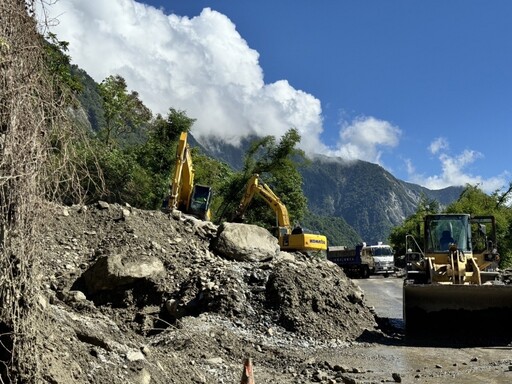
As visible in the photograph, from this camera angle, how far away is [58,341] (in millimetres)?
5148

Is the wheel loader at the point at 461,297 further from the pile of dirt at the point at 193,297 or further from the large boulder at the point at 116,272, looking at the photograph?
the large boulder at the point at 116,272

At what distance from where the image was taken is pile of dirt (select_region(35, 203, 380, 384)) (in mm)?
8633

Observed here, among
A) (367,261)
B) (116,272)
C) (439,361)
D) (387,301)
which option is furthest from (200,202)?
(367,261)

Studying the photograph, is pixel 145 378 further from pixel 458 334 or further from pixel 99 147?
pixel 458 334

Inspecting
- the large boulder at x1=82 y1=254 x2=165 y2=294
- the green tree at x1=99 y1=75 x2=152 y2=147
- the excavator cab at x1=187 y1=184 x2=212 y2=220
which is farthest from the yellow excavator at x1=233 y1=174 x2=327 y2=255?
the green tree at x1=99 y1=75 x2=152 y2=147

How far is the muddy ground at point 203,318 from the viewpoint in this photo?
6434 mm

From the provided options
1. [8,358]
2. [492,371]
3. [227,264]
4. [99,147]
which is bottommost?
[492,371]

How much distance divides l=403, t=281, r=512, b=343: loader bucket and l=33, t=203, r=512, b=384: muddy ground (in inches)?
23.5

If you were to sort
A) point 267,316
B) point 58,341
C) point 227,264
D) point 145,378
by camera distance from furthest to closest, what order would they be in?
point 227,264
point 267,316
point 145,378
point 58,341

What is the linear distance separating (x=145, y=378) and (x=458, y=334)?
25.9ft

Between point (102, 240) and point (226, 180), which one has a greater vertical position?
point (226, 180)

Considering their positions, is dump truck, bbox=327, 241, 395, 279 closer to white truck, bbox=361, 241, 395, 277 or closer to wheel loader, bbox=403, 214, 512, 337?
white truck, bbox=361, 241, 395, 277

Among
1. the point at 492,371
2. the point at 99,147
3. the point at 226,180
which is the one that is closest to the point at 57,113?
the point at 99,147

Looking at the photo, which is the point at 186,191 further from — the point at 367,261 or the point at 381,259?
the point at 381,259
